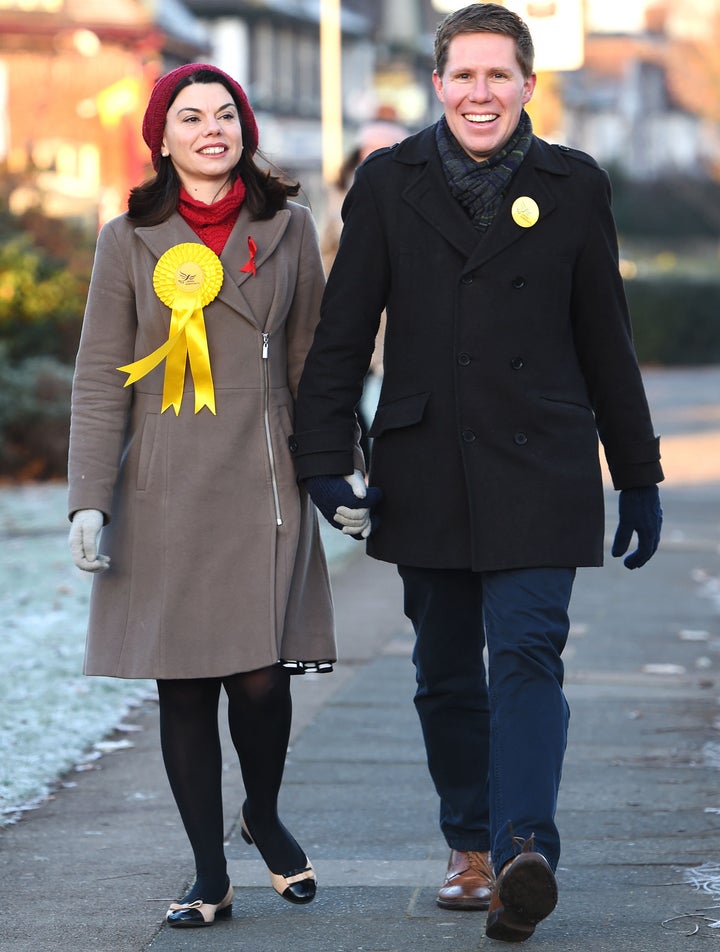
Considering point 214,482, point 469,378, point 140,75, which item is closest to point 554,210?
point 469,378

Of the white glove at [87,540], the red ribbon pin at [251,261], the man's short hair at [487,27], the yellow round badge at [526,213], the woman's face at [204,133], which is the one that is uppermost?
the man's short hair at [487,27]

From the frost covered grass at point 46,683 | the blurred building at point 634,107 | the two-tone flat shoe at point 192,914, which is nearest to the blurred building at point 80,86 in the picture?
the frost covered grass at point 46,683

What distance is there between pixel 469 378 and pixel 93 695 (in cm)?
282

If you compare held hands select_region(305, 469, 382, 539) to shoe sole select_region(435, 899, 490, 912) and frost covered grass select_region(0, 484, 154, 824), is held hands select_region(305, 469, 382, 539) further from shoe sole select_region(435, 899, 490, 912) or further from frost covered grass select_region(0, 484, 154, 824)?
frost covered grass select_region(0, 484, 154, 824)

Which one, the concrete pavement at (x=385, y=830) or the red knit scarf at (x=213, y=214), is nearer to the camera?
the concrete pavement at (x=385, y=830)

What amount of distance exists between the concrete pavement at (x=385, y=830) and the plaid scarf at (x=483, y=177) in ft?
4.92

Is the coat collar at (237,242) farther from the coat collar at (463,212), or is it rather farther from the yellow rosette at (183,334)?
the coat collar at (463,212)

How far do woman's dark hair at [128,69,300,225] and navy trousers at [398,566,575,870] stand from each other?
34.0 inches

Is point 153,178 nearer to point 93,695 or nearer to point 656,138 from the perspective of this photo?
point 93,695

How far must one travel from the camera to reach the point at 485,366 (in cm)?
392

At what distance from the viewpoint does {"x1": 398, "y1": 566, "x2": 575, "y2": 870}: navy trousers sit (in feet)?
12.4

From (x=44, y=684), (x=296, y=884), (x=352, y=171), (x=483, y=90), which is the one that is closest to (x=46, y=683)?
(x=44, y=684)

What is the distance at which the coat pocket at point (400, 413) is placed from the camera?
3979 millimetres

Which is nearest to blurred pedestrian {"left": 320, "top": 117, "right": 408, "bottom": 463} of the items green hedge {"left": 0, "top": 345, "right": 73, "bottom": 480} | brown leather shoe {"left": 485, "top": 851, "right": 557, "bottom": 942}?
brown leather shoe {"left": 485, "top": 851, "right": 557, "bottom": 942}
